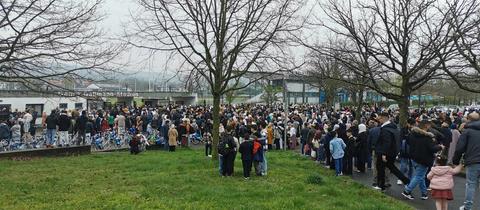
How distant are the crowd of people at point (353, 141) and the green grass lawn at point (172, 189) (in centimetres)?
69

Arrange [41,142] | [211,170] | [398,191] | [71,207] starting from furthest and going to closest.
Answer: [41,142], [211,170], [398,191], [71,207]

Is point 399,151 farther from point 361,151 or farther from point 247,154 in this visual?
point 361,151

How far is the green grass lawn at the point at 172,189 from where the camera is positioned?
876 cm

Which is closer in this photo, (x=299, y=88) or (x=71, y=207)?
(x=71, y=207)

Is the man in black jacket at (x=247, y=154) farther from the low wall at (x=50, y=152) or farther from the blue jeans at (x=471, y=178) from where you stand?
the low wall at (x=50, y=152)

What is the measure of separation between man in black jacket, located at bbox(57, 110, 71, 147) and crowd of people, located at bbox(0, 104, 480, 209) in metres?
0.04

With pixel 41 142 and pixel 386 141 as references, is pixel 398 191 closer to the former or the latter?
pixel 386 141

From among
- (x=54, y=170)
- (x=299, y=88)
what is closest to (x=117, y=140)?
(x=54, y=170)

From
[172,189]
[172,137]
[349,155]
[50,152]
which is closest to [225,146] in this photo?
[172,189]

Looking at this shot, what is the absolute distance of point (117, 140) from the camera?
925 inches

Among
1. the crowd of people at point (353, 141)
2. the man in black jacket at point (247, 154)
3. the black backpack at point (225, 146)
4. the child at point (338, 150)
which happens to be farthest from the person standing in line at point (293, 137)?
the black backpack at point (225, 146)

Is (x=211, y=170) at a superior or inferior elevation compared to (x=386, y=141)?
inferior

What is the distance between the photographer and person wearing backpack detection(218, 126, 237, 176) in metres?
12.4

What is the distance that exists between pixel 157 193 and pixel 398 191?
545 centimetres
